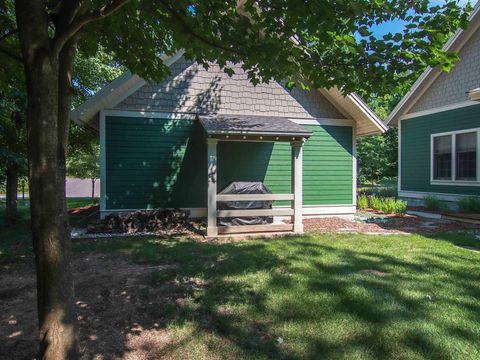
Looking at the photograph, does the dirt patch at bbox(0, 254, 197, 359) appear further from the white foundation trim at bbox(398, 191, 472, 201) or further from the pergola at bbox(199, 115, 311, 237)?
the white foundation trim at bbox(398, 191, 472, 201)

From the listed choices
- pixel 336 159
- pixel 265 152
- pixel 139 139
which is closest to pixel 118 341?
pixel 139 139

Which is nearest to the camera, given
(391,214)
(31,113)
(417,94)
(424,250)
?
(31,113)

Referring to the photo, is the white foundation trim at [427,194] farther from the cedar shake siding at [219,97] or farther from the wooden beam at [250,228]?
the wooden beam at [250,228]

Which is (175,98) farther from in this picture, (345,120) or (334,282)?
(334,282)

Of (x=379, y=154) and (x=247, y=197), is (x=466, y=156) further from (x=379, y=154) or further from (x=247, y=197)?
(x=379, y=154)

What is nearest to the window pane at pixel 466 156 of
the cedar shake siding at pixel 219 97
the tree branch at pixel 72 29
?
the cedar shake siding at pixel 219 97

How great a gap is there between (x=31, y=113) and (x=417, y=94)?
14389 mm

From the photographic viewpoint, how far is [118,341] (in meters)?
3.09

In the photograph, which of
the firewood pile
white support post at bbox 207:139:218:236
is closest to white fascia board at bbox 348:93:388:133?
white support post at bbox 207:139:218:236

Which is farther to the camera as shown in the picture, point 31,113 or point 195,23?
point 195,23

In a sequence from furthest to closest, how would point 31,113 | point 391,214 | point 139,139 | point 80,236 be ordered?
1. point 391,214
2. point 139,139
3. point 80,236
4. point 31,113

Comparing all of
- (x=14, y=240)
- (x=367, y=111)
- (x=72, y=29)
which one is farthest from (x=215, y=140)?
(x=72, y=29)

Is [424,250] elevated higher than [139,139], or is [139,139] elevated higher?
[139,139]

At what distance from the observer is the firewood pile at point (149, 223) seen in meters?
8.23
